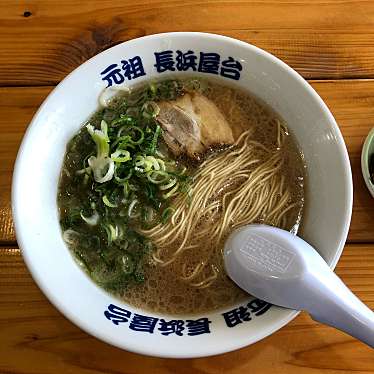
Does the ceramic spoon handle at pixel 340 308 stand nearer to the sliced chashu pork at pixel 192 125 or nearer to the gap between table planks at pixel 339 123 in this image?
the gap between table planks at pixel 339 123

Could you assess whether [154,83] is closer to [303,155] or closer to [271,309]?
[303,155]

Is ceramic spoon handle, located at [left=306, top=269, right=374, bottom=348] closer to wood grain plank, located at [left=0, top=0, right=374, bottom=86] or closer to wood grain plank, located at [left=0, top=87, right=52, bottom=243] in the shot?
wood grain plank, located at [left=0, top=0, right=374, bottom=86]

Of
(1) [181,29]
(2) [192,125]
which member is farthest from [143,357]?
(1) [181,29]

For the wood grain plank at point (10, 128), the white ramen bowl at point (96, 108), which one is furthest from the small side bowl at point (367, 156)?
the wood grain plank at point (10, 128)

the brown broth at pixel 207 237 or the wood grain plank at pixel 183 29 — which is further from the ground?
the wood grain plank at pixel 183 29

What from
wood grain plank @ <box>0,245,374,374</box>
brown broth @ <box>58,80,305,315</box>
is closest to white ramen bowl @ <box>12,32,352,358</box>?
brown broth @ <box>58,80,305,315</box>

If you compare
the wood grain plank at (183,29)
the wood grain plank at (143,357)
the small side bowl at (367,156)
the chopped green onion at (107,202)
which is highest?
the wood grain plank at (183,29)
